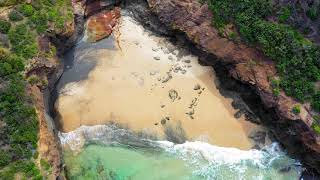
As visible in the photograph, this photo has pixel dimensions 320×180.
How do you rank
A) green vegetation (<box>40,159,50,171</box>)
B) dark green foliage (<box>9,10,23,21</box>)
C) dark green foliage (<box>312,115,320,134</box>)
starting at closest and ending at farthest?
1. green vegetation (<box>40,159,50,171</box>)
2. dark green foliage (<box>312,115,320,134</box>)
3. dark green foliage (<box>9,10,23,21</box>)

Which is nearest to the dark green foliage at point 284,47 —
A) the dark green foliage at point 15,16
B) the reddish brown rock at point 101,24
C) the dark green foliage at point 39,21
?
the reddish brown rock at point 101,24

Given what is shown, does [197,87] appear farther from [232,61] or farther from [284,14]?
[284,14]

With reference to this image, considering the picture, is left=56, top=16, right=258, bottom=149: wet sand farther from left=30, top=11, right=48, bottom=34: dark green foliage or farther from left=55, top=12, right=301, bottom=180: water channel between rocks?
left=30, top=11, right=48, bottom=34: dark green foliage

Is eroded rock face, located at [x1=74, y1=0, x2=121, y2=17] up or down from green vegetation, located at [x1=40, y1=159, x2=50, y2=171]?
up

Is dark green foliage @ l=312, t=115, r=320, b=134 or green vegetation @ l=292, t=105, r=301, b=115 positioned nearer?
dark green foliage @ l=312, t=115, r=320, b=134

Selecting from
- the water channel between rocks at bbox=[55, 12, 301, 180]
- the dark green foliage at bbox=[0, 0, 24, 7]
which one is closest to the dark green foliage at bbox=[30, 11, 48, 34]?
the dark green foliage at bbox=[0, 0, 24, 7]

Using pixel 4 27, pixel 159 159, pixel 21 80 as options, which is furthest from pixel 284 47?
pixel 4 27
